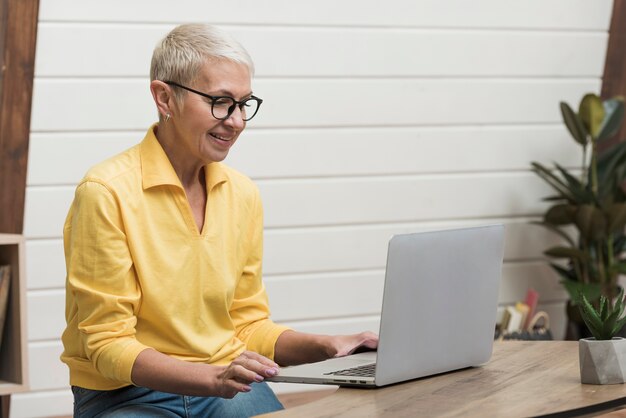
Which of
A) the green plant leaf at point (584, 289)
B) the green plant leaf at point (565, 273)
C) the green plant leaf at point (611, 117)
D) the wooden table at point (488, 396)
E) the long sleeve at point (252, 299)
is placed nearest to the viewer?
the wooden table at point (488, 396)

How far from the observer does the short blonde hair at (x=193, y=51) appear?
1.91 metres

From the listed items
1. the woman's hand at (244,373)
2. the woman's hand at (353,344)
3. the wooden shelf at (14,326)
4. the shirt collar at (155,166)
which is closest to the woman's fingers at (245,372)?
the woman's hand at (244,373)

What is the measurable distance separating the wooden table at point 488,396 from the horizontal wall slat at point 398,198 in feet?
6.27

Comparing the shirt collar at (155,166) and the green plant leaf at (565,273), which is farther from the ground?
the shirt collar at (155,166)

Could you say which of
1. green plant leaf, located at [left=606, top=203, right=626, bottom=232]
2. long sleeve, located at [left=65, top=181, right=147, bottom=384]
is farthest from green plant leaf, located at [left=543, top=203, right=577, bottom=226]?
long sleeve, located at [left=65, top=181, right=147, bottom=384]

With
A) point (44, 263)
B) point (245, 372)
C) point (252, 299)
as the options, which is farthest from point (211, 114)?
point (44, 263)

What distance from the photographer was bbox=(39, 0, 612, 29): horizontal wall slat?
3.35 meters

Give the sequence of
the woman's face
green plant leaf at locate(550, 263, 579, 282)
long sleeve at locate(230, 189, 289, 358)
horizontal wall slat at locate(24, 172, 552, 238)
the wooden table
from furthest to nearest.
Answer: green plant leaf at locate(550, 263, 579, 282), horizontal wall slat at locate(24, 172, 552, 238), long sleeve at locate(230, 189, 289, 358), the woman's face, the wooden table

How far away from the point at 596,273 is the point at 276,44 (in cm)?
150

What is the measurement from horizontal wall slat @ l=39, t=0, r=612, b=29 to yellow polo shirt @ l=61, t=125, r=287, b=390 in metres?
1.44

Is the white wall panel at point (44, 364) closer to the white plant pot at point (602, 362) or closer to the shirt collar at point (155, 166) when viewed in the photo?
the shirt collar at point (155, 166)

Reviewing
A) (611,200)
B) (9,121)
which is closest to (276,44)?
(9,121)

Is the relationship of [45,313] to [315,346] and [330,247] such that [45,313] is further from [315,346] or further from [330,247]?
[315,346]

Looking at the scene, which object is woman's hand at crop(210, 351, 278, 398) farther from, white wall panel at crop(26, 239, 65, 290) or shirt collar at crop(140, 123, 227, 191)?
white wall panel at crop(26, 239, 65, 290)
